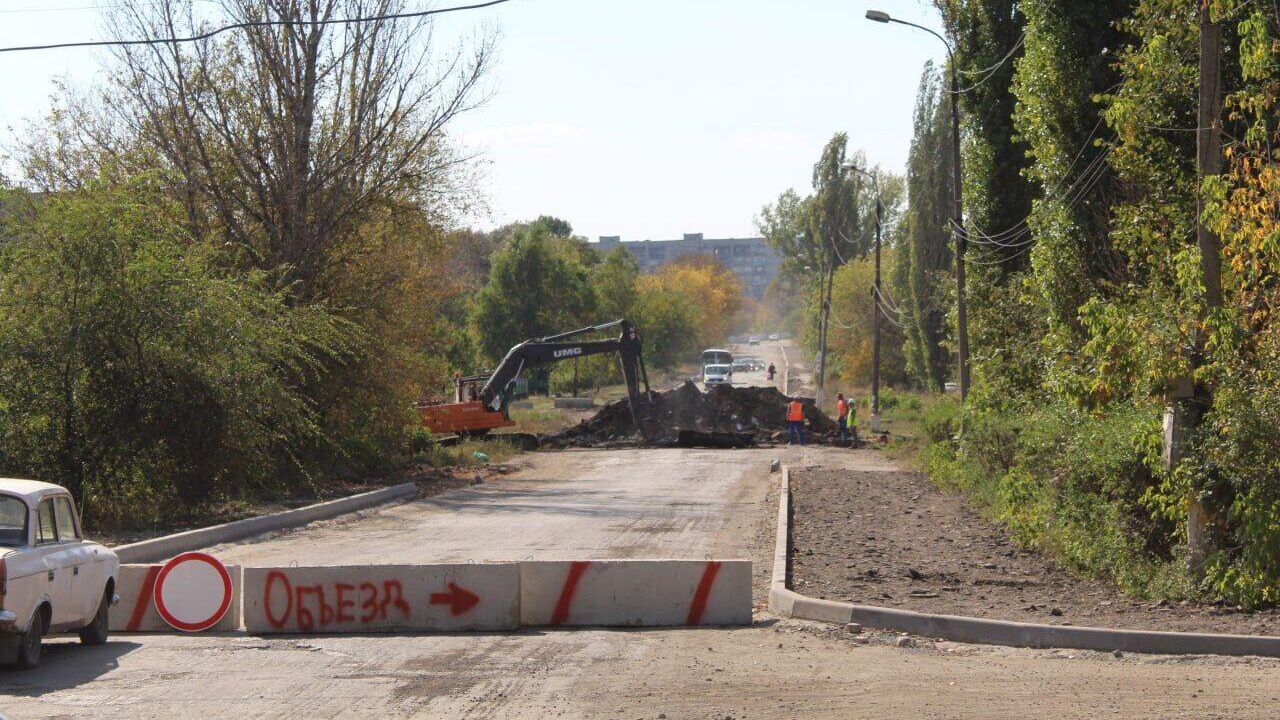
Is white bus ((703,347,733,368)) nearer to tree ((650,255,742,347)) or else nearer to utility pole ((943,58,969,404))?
tree ((650,255,742,347))

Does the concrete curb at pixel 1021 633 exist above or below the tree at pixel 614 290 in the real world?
below

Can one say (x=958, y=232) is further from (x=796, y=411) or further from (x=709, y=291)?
(x=709, y=291)

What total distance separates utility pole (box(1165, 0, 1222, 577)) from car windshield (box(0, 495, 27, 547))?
10.6 metres

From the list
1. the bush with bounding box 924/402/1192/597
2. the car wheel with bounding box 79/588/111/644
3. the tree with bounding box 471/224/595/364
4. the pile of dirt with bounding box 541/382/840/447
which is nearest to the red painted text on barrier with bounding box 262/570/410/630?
the car wheel with bounding box 79/588/111/644

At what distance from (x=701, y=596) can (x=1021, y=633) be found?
2.94 metres

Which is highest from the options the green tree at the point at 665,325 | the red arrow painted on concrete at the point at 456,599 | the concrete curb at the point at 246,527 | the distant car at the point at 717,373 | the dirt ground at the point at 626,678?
the green tree at the point at 665,325

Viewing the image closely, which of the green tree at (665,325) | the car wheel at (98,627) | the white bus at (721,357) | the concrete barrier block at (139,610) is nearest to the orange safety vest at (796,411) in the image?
the concrete barrier block at (139,610)

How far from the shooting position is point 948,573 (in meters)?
15.3

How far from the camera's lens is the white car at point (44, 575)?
9.39 meters

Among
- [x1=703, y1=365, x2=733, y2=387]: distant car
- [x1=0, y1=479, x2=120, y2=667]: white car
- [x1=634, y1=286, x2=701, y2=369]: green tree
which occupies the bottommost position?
[x1=0, y1=479, x2=120, y2=667]: white car

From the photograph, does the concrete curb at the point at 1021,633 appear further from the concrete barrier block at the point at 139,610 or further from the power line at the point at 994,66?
the power line at the point at 994,66

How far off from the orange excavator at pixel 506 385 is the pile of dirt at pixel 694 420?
1.58m

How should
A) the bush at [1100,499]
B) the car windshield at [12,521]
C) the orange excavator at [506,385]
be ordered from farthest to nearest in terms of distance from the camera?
the orange excavator at [506,385] < the bush at [1100,499] < the car windshield at [12,521]

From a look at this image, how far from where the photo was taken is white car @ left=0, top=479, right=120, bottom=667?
30.8 feet
